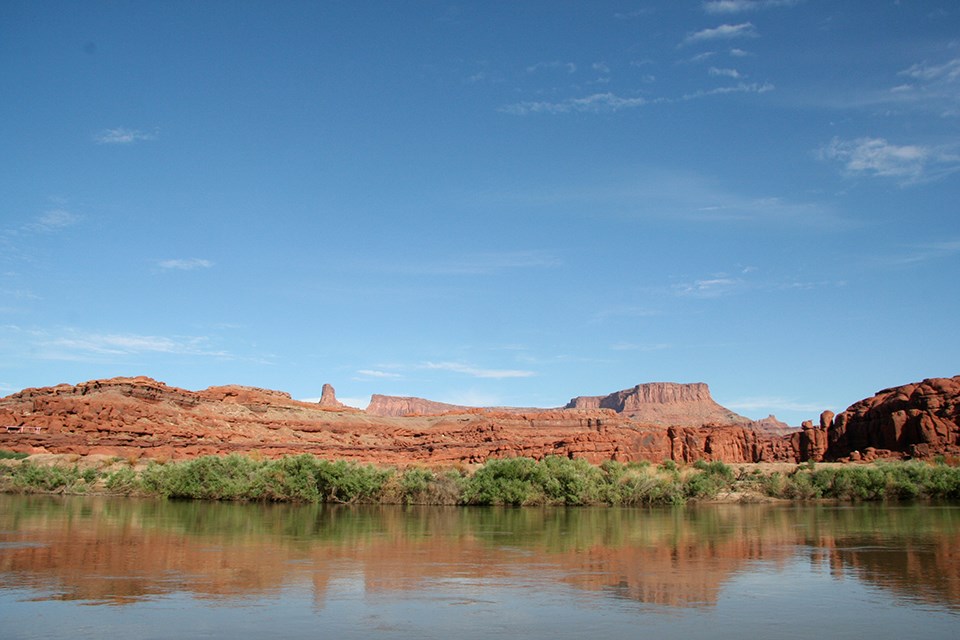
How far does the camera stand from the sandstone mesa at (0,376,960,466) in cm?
5297

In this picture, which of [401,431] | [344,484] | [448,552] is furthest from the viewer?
[401,431]

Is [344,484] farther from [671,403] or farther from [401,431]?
[671,403]

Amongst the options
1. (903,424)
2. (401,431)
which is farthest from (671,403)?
(401,431)

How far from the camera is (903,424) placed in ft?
231

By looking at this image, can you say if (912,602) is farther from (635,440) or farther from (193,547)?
(635,440)

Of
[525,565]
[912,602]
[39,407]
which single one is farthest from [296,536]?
[39,407]

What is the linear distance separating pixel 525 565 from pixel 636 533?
7.44 meters

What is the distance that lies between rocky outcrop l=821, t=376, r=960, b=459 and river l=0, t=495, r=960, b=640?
48647 mm

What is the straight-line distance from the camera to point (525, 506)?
32.2m

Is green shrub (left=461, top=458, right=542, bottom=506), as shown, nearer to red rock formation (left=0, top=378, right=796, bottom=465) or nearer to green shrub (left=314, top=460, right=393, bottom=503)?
green shrub (left=314, top=460, right=393, bottom=503)

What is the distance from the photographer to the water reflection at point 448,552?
463 inches

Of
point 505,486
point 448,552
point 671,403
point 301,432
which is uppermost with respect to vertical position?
point 671,403

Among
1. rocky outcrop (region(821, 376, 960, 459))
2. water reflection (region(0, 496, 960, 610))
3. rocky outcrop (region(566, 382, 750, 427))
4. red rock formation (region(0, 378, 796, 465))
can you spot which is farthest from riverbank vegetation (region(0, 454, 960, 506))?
rocky outcrop (region(566, 382, 750, 427))

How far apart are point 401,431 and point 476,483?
4354 centimetres
